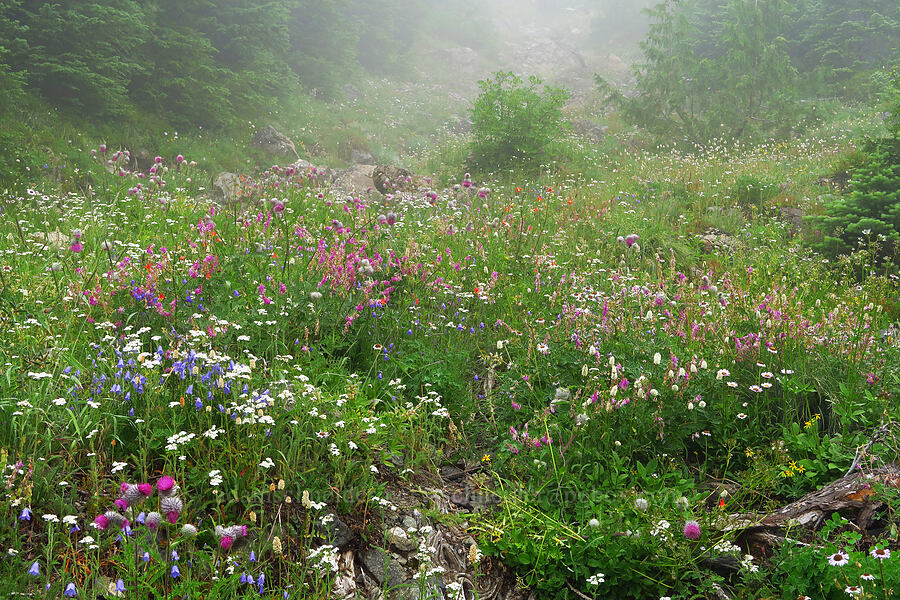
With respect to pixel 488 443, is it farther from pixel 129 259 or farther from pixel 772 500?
pixel 129 259

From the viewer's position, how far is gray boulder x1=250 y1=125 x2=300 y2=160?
16.0 metres

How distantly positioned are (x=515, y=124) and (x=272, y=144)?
7.46 m

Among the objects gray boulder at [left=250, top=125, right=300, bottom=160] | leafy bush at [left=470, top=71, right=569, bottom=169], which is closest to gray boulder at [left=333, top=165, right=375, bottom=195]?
leafy bush at [left=470, top=71, right=569, bottom=169]

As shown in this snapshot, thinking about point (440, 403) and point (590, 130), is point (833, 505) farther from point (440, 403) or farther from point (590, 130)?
point (590, 130)

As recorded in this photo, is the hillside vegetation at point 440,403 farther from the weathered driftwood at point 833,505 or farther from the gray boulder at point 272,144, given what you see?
the gray boulder at point 272,144

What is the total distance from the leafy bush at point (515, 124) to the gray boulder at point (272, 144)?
19.9ft

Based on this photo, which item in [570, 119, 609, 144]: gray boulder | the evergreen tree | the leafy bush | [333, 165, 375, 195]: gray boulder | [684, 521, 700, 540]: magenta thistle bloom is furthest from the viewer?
[570, 119, 609, 144]: gray boulder

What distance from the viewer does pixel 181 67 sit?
45.0ft

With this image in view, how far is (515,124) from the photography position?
1327cm

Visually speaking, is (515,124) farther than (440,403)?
Yes

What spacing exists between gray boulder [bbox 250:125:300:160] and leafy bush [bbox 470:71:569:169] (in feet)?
19.9

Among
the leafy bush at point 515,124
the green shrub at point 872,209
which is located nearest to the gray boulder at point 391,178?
the leafy bush at point 515,124

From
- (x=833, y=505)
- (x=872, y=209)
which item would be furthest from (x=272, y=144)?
→ (x=833, y=505)

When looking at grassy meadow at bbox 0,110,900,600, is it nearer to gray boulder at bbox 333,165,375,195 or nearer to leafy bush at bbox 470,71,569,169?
gray boulder at bbox 333,165,375,195
